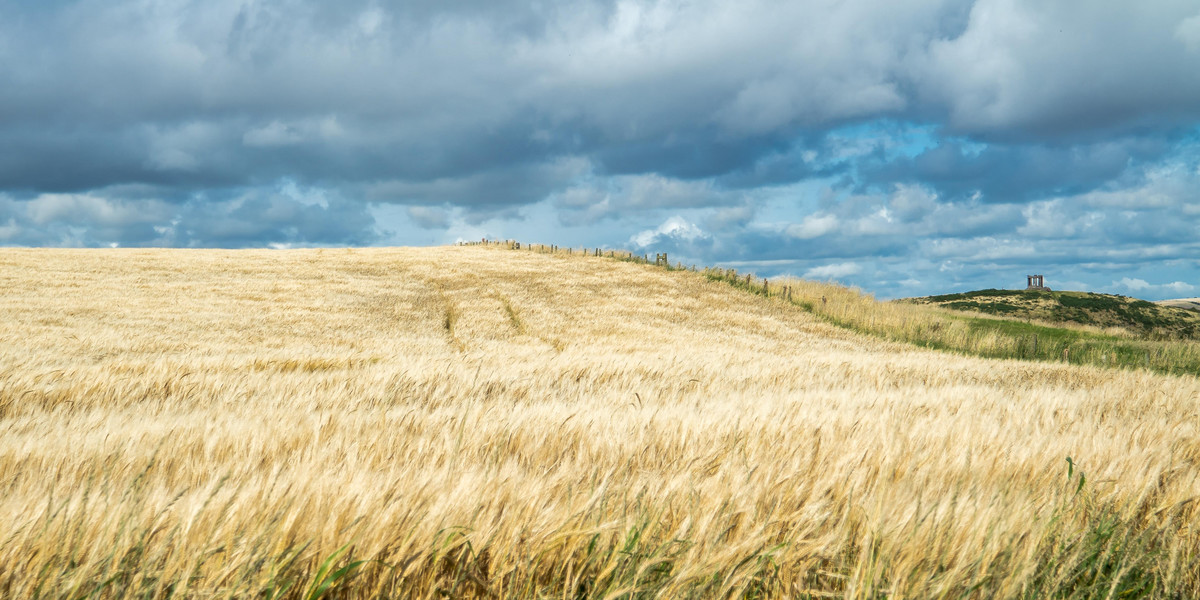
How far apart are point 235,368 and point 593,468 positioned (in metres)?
7.82

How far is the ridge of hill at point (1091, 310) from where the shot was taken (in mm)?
58781

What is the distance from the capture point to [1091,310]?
6512cm

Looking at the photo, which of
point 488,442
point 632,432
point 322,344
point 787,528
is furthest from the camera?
point 322,344

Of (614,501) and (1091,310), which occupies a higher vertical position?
(1091,310)

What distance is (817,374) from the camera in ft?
27.3

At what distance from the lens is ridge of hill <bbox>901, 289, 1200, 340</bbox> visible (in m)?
58.8

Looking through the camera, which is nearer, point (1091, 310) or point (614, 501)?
point (614, 501)

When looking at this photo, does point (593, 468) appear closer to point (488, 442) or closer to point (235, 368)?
point (488, 442)

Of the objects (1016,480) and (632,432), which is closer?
(1016,480)

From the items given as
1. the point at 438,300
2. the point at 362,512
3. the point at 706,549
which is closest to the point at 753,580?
the point at 706,549

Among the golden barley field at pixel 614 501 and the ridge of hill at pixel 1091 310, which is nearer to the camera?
the golden barley field at pixel 614 501

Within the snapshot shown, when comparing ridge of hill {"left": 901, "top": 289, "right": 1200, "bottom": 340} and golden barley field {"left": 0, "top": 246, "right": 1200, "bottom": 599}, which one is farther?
ridge of hill {"left": 901, "top": 289, "right": 1200, "bottom": 340}

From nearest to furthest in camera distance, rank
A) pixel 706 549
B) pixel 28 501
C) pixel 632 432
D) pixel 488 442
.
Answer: pixel 706 549 → pixel 28 501 → pixel 488 442 → pixel 632 432

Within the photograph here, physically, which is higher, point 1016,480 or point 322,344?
point 1016,480
